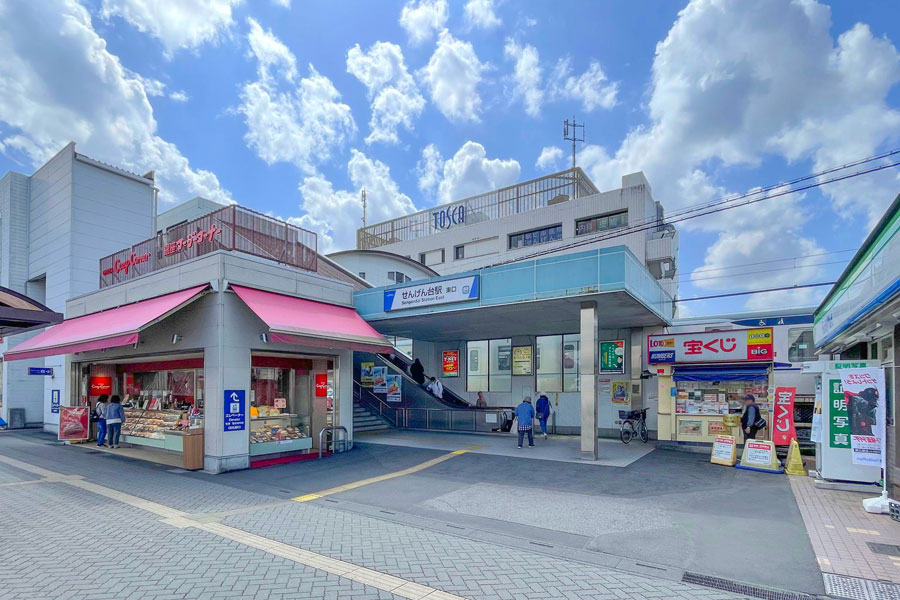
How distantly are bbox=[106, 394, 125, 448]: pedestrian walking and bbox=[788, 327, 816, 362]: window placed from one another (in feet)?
82.4

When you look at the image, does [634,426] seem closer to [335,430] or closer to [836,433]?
[836,433]

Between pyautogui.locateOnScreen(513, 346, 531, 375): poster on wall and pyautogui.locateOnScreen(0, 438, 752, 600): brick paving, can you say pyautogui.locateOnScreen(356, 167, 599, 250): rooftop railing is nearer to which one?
pyautogui.locateOnScreen(513, 346, 531, 375): poster on wall

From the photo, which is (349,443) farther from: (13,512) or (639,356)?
(639,356)

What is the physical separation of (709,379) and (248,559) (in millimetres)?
12544

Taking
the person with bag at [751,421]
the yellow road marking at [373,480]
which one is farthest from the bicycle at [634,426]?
the yellow road marking at [373,480]

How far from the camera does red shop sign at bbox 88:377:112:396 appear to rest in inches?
627

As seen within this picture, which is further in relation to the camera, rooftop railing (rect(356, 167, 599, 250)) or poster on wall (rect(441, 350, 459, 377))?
rooftop railing (rect(356, 167, 599, 250))

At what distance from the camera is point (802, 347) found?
2070 cm

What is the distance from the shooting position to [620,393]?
670 inches

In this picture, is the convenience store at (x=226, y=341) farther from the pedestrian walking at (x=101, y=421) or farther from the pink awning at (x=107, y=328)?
the pedestrian walking at (x=101, y=421)

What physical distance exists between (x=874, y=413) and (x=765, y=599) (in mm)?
5707

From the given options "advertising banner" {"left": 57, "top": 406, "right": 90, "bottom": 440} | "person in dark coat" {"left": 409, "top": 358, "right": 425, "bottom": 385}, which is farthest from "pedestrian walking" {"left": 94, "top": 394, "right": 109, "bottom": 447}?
"person in dark coat" {"left": 409, "top": 358, "right": 425, "bottom": 385}

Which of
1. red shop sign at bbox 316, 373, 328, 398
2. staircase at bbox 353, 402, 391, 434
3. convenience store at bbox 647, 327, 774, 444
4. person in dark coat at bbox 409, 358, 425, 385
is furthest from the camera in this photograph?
person in dark coat at bbox 409, 358, 425, 385

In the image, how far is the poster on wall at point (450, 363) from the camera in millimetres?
21969
